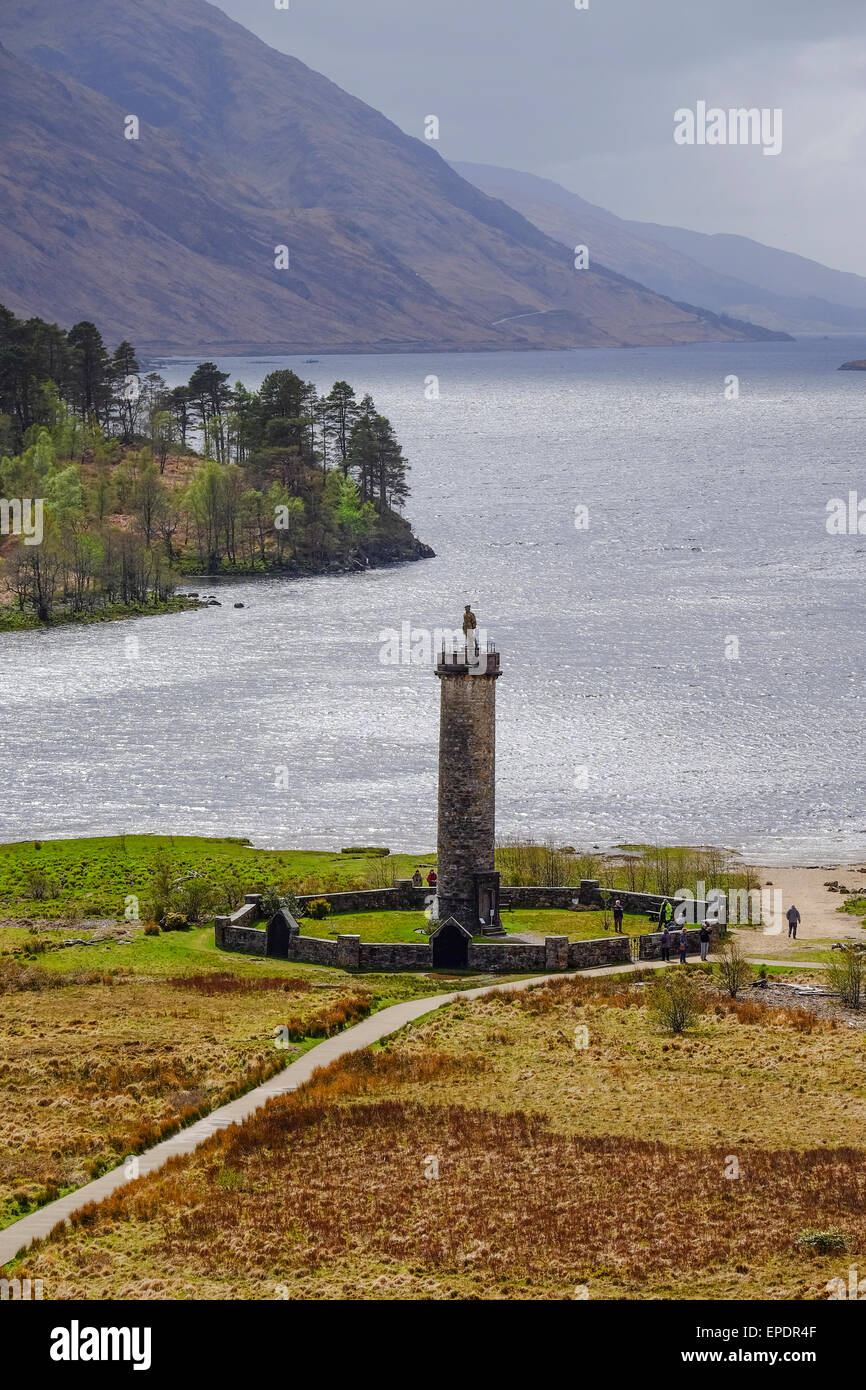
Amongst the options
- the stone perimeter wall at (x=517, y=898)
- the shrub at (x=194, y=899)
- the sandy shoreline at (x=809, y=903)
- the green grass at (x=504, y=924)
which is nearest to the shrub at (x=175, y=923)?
the shrub at (x=194, y=899)

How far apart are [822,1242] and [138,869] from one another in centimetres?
4548

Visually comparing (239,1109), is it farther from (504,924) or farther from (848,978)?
(504,924)

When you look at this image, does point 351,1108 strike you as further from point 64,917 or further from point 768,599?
point 768,599

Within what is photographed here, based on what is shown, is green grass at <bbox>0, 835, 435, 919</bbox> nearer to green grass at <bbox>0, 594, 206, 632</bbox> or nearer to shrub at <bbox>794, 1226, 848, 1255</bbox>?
shrub at <bbox>794, 1226, 848, 1255</bbox>

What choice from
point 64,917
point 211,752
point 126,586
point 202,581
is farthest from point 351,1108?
point 202,581

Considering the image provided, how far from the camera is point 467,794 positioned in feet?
190

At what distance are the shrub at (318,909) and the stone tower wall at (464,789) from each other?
537cm

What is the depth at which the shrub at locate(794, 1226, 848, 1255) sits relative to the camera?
107ft

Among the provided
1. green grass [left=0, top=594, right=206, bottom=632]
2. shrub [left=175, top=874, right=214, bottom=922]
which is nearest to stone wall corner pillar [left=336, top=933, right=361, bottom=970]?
shrub [left=175, top=874, right=214, bottom=922]

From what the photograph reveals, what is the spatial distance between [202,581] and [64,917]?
10706 centimetres

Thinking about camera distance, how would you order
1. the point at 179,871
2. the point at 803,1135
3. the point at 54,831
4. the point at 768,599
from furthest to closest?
the point at 768,599, the point at 54,831, the point at 179,871, the point at 803,1135

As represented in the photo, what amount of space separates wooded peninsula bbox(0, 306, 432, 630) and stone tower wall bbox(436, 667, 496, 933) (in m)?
97.4

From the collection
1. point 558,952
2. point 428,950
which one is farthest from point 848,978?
point 428,950

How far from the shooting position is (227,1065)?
150 feet
